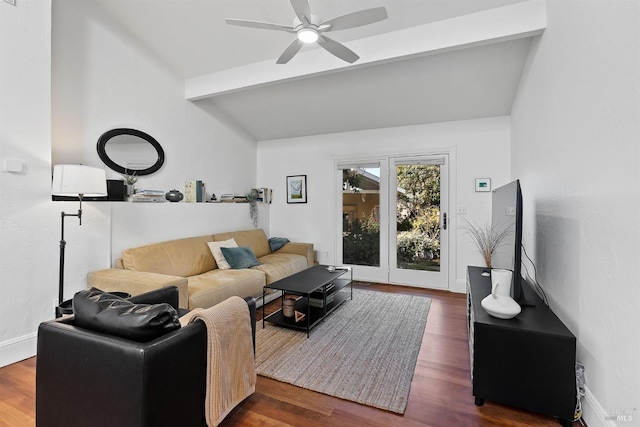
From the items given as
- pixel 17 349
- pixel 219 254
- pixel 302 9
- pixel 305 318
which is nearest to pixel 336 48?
pixel 302 9

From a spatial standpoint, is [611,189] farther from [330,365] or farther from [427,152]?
[427,152]

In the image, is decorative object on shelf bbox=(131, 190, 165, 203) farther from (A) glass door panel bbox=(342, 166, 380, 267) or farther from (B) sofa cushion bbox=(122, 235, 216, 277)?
(A) glass door panel bbox=(342, 166, 380, 267)

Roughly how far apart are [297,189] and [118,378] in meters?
4.29

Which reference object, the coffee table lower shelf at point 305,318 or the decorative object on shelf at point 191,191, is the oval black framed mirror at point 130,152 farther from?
the coffee table lower shelf at point 305,318

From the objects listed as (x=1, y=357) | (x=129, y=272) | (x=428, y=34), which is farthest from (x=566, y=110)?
(x=1, y=357)

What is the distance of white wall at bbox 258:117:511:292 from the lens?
4.10m

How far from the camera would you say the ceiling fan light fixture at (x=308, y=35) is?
2.18 metres

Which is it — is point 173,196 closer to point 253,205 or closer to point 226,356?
point 253,205

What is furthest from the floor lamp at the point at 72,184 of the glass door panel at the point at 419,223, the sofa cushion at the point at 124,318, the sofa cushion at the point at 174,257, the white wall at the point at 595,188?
the glass door panel at the point at 419,223

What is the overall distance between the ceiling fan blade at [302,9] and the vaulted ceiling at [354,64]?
2.56 feet

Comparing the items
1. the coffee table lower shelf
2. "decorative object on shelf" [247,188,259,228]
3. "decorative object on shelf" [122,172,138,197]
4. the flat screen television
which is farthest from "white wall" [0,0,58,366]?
the flat screen television

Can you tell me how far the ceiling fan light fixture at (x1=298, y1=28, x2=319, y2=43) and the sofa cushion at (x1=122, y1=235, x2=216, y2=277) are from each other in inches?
100

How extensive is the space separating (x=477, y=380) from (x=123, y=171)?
3.77 m

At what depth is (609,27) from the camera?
1.42 meters
